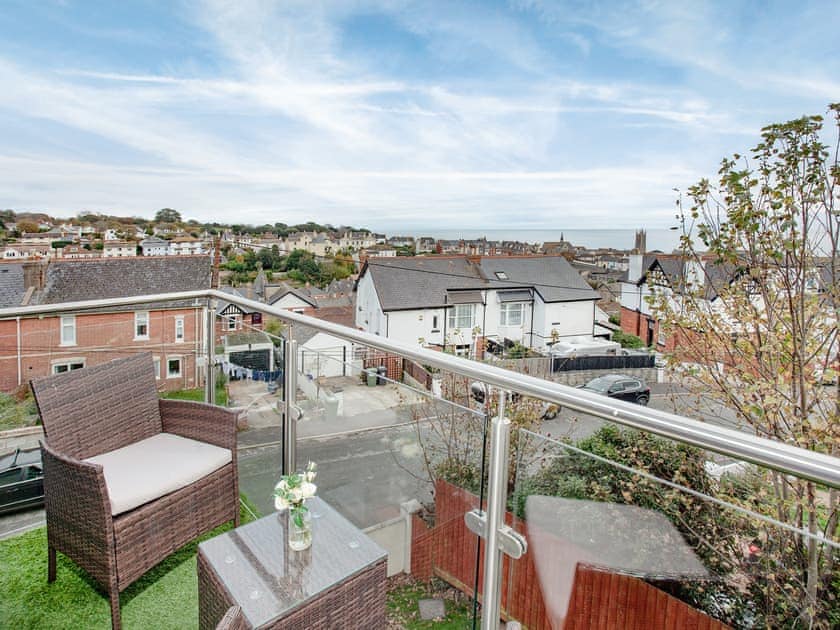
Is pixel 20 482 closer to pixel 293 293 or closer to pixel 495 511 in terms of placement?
pixel 495 511

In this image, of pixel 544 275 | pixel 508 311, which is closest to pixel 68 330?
pixel 508 311

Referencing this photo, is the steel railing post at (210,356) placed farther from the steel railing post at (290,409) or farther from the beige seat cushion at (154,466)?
the steel railing post at (290,409)

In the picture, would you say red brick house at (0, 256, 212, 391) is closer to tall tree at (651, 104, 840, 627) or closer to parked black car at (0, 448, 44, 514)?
parked black car at (0, 448, 44, 514)

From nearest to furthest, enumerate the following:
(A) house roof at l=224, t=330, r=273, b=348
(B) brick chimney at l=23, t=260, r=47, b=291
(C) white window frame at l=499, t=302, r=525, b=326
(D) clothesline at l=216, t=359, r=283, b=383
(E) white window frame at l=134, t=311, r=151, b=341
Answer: (D) clothesline at l=216, t=359, r=283, b=383 < (A) house roof at l=224, t=330, r=273, b=348 < (E) white window frame at l=134, t=311, r=151, b=341 < (B) brick chimney at l=23, t=260, r=47, b=291 < (C) white window frame at l=499, t=302, r=525, b=326

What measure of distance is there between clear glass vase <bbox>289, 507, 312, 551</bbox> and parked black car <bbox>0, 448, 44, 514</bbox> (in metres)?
1.45

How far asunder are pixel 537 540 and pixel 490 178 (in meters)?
37.6

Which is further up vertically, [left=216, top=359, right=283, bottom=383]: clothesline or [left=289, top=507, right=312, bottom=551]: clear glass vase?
[left=216, top=359, right=283, bottom=383]: clothesline

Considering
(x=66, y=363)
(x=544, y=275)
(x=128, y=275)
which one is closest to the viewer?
(x=66, y=363)

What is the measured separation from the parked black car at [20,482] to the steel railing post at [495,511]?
2.06 metres

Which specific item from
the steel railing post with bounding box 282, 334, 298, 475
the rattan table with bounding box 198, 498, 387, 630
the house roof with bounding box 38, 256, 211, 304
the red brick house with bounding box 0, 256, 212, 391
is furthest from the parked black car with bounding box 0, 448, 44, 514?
the house roof with bounding box 38, 256, 211, 304

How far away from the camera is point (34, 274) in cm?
1495

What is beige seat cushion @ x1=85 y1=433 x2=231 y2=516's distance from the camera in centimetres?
178

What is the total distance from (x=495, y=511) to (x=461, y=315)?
25.6m

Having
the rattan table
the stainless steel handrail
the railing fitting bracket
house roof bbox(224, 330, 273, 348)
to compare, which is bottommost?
the rattan table
